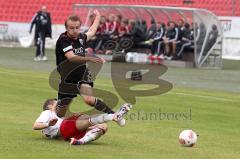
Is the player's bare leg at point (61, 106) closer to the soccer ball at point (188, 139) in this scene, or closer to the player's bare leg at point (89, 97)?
the player's bare leg at point (89, 97)

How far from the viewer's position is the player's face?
1081 centimetres

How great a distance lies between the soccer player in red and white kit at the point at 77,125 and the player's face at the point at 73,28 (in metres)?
1.22

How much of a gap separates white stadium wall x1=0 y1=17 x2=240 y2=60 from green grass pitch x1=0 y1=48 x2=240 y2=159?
11.3 metres

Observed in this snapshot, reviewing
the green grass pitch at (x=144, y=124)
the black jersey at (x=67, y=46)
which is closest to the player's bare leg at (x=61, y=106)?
the green grass pitch at (x=144, y=124)

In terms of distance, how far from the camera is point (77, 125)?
34.8 ft

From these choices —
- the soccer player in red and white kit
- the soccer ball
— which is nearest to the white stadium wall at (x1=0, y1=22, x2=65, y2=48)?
the soccer player in red and white kit

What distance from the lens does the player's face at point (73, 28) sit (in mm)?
10812

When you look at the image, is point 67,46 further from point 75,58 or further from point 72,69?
point 72,69

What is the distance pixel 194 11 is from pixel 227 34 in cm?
718

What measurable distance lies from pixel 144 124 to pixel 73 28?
3.06m

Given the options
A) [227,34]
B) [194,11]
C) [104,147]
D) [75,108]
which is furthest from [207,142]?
[227,34]

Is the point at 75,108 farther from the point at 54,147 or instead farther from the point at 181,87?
the point at 181,87

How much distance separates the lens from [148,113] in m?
14.8

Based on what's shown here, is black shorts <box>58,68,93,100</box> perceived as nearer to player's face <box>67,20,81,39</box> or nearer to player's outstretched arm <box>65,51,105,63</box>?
player's outstretched arm <box>65,51,105,63</box>
